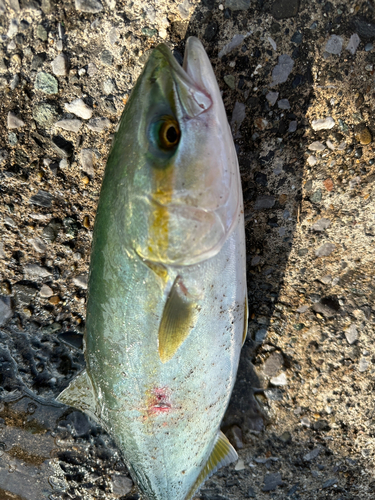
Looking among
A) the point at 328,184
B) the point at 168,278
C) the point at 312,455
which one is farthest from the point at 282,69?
the point at 312,455

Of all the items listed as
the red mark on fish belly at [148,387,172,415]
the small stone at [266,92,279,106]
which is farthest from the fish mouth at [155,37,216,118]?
the red mark on fish belly at [148,387,172,415]

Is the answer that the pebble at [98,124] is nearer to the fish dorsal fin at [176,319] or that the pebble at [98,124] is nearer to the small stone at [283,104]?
the small stone at [283,104]

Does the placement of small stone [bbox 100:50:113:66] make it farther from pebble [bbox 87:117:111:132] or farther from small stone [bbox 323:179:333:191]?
small stone [bbox 323:179:333:191]

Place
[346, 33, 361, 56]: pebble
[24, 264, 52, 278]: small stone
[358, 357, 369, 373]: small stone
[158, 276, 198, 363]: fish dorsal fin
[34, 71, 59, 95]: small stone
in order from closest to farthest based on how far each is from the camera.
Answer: [158, 276, 198, 363]: fish dorsal fin → [346, 33, 361, 56]: pebble → [34, 71, 59, 95]: small stone → [358, 357, 369, 373]: small stone → [24, 264, 52, 278]: small stone

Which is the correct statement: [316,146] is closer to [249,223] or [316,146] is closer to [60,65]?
[249,223]

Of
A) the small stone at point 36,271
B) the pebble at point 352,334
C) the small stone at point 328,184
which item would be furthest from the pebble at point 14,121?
the pebble at point 352,334

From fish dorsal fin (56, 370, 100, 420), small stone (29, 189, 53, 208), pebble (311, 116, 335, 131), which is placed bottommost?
fish dorsal fin (56, 370, 100, 420)

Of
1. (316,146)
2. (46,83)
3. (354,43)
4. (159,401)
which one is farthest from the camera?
(46,83)
